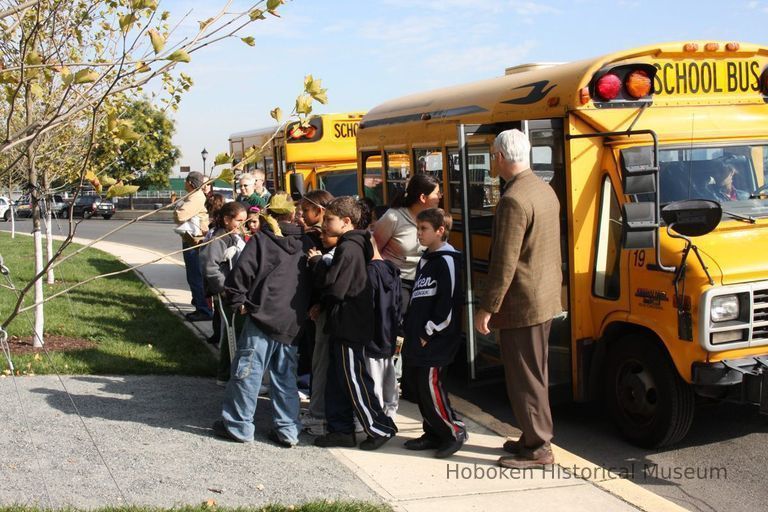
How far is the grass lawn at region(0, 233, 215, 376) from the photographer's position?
7.75m

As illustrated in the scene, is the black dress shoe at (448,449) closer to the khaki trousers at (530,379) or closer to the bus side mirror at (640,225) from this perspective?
the khaki trousers at (530,379)

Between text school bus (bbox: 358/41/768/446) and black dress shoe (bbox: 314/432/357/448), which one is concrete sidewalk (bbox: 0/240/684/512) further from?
text school bus (bbox: 358/41/768/446)

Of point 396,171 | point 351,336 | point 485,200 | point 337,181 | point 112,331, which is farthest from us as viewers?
point 337,181

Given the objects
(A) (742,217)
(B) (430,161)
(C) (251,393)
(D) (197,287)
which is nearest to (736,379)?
(A) (742,217)

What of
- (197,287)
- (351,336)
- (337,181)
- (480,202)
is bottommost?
(197,287)

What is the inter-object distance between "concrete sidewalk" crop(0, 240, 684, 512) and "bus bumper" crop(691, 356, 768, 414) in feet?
2.77

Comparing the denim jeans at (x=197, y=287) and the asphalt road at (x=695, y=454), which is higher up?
the denim jeans at (x=197, y=287)

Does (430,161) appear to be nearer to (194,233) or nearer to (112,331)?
(194,233)

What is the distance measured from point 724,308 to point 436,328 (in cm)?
184

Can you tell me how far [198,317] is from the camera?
1101 centimetres

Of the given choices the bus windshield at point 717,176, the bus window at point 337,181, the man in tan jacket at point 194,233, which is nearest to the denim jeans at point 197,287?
the man in tan jacket at point 194,233

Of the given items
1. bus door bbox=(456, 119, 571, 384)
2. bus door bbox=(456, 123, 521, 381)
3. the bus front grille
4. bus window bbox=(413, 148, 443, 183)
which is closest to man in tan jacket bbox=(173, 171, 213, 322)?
bus window bbox=(413, 148, 443, 183)

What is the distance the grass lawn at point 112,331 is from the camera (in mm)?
7746

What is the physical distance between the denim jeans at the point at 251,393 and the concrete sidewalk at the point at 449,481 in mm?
143
